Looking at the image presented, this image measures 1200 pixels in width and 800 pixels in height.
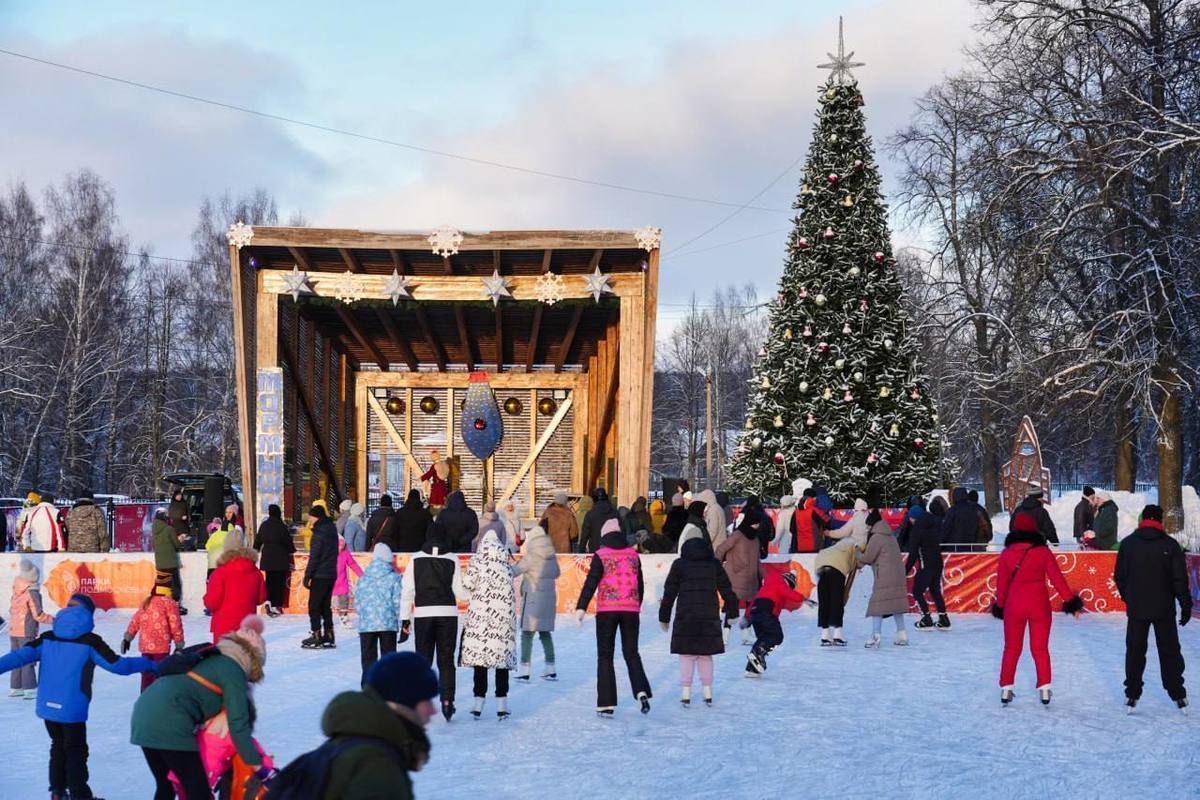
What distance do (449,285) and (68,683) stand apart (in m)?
16.3

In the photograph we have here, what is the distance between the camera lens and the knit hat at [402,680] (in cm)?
312

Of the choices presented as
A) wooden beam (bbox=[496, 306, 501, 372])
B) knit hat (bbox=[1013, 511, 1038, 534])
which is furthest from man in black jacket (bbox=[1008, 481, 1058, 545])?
wooden beam (bbox=[496, 306, 501, 372])

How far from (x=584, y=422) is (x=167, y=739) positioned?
23374 mm

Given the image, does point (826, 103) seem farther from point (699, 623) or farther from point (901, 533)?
point (699, 623)

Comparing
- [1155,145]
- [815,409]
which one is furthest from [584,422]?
[1155,145]

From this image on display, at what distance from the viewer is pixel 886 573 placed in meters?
13.5

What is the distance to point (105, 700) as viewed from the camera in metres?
10.5

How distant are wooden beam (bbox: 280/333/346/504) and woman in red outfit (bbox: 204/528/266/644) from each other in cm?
1262

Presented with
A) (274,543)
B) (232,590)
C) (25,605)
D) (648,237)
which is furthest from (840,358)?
(25,605)

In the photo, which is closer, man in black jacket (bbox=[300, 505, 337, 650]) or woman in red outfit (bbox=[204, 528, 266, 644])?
woman in red outfit (bbox=[204, 528, 266, 644])

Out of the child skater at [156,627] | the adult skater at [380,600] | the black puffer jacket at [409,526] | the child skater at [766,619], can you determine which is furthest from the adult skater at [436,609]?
the black puffer jacket at [409,526]

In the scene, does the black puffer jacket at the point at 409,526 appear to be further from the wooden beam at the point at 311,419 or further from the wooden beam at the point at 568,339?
the wooden beam at the point at 311,419

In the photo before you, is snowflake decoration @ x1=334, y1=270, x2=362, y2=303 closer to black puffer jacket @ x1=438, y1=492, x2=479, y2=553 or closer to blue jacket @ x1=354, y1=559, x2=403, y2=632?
black puffer jacket @ x1=438, y1=492, x2=479, y2=553

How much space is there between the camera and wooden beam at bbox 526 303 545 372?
24.2m
